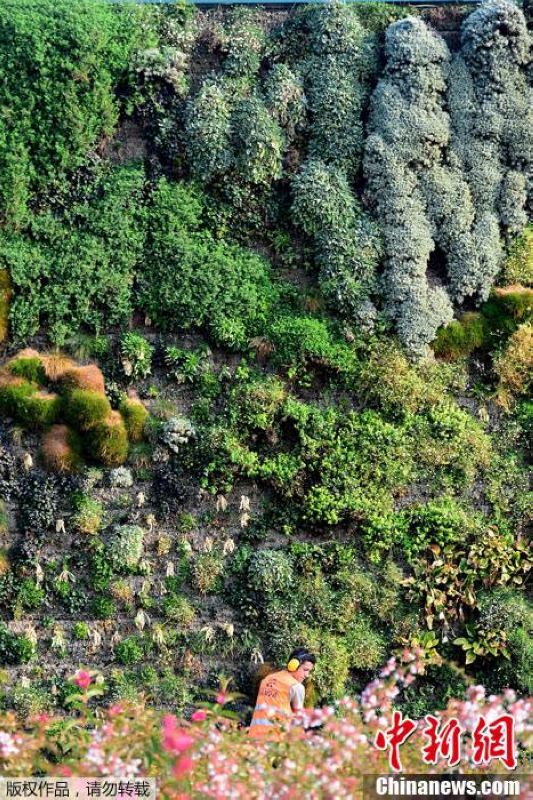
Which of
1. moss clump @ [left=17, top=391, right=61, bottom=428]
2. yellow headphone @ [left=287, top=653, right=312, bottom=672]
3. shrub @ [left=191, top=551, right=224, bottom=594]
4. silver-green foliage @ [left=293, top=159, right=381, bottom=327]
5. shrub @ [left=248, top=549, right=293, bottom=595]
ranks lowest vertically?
yellow headphone @ [left=287, top=653, right=312, bottom=672]

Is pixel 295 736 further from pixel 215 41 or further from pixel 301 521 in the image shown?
pixel 215 41

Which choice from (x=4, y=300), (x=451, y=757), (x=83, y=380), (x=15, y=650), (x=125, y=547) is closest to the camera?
(x=451, y=757)

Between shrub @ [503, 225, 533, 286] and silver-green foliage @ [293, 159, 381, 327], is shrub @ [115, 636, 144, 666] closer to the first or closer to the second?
silver-green foliage @ [293, 159, 381, 327]

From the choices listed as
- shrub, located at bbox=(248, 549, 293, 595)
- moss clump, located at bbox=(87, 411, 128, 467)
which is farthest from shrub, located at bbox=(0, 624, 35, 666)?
shrub, located at bbox=(248, 549, 293, 595)

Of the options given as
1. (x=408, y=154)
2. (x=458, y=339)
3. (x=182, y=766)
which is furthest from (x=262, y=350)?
(x=182, y=766)

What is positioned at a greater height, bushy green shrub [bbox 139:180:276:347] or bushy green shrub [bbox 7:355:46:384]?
bushy green shrub [bbox 139:180:276:347]

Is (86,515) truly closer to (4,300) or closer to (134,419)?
(134,419)
